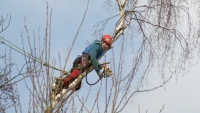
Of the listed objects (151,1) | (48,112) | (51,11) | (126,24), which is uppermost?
(151,1)

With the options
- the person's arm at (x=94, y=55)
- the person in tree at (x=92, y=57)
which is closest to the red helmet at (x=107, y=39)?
the person in tree at (x=92, y=57)

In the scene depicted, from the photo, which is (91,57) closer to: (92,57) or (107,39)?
Result: (92,57)

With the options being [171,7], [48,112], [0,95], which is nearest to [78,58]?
[48,112]

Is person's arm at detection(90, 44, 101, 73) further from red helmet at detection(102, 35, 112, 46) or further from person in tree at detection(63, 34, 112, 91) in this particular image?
red helmet at detection(102, 35, 112, 46)

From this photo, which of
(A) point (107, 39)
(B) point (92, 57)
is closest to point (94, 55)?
(B) point (92, 57)

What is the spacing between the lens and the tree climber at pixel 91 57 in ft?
14.9

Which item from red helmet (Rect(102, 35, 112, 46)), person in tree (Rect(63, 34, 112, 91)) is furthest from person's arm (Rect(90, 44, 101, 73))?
red helmet (Rect(102, 35, 112, 46))

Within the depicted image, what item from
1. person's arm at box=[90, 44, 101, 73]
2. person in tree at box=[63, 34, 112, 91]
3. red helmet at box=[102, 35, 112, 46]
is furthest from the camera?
red helmet at box=[102, 35, 112, 46]

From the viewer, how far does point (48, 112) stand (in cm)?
354

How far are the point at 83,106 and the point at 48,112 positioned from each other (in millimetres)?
390

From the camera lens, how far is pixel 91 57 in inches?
185

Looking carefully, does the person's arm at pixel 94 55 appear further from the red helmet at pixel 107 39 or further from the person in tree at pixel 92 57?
the red helmet at pixel 107 39

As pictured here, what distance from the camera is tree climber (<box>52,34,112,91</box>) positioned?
454 cm

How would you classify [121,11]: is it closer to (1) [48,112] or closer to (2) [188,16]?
(2) [188,16]
